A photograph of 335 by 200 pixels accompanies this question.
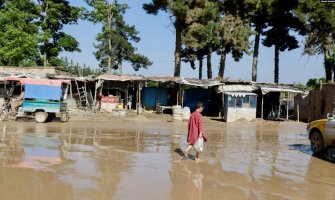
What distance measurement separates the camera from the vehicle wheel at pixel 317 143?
12955 millimetres

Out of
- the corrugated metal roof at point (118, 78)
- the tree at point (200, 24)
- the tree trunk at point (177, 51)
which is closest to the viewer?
the corrugated metal roof at point (118, 78)

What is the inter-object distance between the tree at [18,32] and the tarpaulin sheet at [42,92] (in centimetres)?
1351

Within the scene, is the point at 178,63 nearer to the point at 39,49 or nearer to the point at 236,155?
the point at 39,49

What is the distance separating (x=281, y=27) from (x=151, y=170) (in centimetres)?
2826

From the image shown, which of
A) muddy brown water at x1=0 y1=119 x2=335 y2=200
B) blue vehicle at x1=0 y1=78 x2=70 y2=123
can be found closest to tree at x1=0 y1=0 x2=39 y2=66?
blue vehicle at x1=0 y1=78 x2=70 y2=123

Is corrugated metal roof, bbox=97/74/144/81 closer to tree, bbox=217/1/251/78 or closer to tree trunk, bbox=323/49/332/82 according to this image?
tree, bbox=217/1/251/78

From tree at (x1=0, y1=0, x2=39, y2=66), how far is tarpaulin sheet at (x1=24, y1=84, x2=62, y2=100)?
13.5 metres

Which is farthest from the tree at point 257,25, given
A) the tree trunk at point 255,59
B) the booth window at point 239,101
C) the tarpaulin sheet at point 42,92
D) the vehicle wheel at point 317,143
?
the vehicle wheel at point 317,143

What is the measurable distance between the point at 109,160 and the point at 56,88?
39.6ft

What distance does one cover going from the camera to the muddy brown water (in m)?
7.55

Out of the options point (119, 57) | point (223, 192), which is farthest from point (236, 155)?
point (119, 57)

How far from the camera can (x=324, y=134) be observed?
41.7 ft

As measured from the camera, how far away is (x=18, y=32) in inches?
1325

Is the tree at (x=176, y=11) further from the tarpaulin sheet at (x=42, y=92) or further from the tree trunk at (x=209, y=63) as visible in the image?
the tarpaulin sheet at (x=42, y=92)
